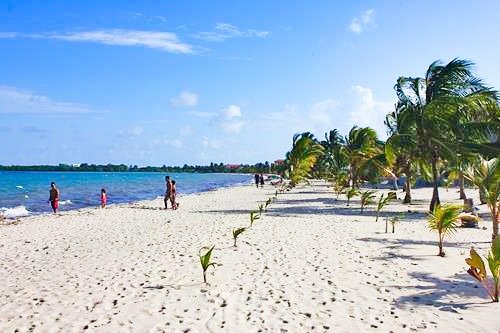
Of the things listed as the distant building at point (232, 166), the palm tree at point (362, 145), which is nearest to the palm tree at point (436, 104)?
the palm tree at point (362, 145)

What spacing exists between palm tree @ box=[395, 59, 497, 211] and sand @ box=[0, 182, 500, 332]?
589cm

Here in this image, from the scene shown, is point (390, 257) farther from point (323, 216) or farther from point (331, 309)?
point (323, 216)

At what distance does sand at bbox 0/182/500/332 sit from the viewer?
5.87m

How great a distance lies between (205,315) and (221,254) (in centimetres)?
403

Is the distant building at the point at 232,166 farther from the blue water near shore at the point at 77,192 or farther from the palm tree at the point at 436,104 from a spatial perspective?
the palm tree at the point at 436,104

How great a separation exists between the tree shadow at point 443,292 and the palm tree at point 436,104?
442 inches

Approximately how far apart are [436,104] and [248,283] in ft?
43.4

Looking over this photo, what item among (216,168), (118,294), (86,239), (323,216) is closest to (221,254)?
(118,294)

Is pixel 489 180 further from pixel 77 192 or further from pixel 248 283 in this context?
pixel 77 192

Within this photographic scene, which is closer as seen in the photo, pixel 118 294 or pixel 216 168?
pixel 118 294

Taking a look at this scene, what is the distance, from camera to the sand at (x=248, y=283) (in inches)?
231

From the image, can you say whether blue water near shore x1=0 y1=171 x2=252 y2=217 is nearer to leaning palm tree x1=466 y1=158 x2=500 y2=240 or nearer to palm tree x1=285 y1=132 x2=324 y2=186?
palm tree x1=285 y1=132 x2=324 y2=186

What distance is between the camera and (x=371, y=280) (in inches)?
304

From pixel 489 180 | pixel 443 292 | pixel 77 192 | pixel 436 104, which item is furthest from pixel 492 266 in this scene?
pixel 77 192
